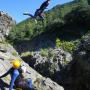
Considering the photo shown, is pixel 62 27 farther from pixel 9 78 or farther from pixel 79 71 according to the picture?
pixel 9 78

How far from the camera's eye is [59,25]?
6419cm

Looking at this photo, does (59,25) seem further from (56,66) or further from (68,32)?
(56,66)

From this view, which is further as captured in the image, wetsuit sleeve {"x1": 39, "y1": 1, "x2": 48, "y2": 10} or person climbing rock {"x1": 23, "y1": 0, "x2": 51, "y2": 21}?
person climbing rock {"x1": 23, "y1": 0, "x2": 51, "y2": 21}

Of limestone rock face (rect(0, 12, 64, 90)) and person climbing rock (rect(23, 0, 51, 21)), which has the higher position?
person climbing rock (rect(23, 0, 51, 21))

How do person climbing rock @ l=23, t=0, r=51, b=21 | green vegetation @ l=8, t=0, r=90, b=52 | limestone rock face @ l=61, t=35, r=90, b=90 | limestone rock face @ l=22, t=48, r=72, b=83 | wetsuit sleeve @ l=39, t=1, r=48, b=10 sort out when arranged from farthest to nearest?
1. green vegetation @ l=8, t=0, r=90, b=52
2. limestone rock face @ l=22, t=48, r=72, b=83
3. limestone rock face @ l=61, t=35, r=90, b=90
4. person climbing rock @ l=23, t=0, r=51, b=21
5. wetsuit sleeve @ l=39, t=1, r=48, b=10

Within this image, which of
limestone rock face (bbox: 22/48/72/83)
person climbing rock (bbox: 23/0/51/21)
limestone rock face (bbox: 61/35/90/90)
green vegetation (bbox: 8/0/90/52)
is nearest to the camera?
person climbing rock (bbox: 23/0/51/21)

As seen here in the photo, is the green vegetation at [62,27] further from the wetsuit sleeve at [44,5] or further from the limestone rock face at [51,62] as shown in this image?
the wetsuit sleeve at [44,5]

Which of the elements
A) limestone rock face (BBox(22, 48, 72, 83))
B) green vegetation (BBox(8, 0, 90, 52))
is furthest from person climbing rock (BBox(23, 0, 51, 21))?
green vegetation (BBox(8, 0, 90, 52))

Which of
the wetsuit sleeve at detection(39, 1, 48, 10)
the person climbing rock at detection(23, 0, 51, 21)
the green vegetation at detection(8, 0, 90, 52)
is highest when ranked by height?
the wetsuit sleeve at detection(39, 1, 48, 10)

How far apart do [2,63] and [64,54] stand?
6.40 meters

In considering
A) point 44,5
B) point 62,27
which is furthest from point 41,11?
point 62,27

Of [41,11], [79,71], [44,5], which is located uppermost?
[44,5]

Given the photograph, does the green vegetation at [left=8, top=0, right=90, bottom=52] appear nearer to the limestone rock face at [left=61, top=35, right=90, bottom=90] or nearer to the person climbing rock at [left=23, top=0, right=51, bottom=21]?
the limestone rock face at [left=61, top=35, right=90, bottom=90]

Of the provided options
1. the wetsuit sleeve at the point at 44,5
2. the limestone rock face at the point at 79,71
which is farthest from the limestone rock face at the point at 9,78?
the wetsuit sleeve at the point at 44,5
